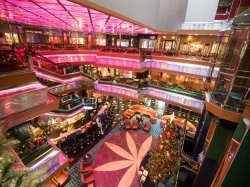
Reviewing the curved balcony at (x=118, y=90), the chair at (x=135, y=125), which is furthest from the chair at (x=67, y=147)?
the curved balcony at (x=118, y=90)

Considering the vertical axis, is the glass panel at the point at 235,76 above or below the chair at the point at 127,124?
above

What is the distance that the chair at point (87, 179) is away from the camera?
796 cm

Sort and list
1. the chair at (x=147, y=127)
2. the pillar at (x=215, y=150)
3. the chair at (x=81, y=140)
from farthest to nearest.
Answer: the chair at (x=147, y=127) → the chair at (x=81, y=140) → the pillar at (x=215, y=150)

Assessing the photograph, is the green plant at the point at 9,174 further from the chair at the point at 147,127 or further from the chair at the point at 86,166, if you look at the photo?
the chair at the point at 147,127

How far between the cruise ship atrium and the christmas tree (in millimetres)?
47

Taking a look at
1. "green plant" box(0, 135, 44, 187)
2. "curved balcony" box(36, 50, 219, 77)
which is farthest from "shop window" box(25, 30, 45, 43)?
"green plant" box(0, 135, 44, 187)

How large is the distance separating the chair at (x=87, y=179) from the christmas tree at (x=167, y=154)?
12.5ft

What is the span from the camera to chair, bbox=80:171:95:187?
7.96 meters

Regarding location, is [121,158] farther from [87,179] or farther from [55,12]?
[55,12]

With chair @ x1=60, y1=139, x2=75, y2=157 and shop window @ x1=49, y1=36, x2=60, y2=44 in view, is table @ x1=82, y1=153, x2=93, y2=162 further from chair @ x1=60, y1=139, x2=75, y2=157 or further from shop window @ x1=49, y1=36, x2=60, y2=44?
shop window @ x1=49, y1=36, x2=60, y2=44

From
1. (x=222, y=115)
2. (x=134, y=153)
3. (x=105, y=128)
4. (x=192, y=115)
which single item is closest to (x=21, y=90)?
(x=222, y=115)

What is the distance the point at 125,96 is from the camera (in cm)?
1555

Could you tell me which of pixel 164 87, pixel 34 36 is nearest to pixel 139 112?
pixel 164 87

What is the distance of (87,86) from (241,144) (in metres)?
13.6
